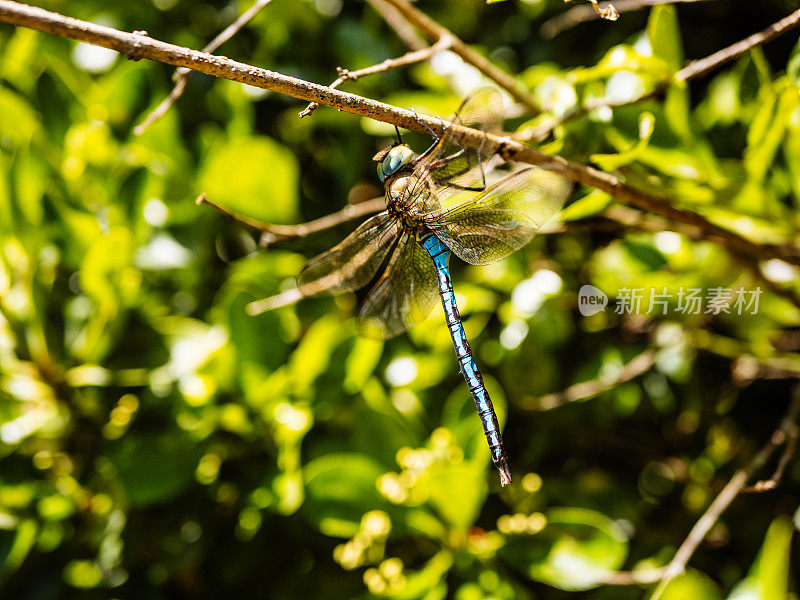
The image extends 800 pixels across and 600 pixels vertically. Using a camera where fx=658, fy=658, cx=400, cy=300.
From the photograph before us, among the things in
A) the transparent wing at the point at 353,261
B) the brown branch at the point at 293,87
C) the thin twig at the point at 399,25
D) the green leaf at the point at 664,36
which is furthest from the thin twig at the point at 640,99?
the thin twig at the point at 399,25

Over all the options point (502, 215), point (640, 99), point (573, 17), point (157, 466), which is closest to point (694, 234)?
point (640, 99)

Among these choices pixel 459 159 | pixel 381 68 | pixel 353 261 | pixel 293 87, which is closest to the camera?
pixel 293 87

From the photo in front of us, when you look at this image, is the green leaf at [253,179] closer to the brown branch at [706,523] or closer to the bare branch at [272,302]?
the bare branch at [272,302]

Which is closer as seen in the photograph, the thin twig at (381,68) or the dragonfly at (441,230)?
the thin twig at (381,68)

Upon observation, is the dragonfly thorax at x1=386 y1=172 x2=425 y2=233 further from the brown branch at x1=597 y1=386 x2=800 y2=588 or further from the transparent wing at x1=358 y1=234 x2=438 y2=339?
the brown branch at x1=597 y1=386 x2=800 y2=588

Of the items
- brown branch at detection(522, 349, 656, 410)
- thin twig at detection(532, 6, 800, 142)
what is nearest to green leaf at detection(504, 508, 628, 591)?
brown branch at detection(522, 349, 656, 410)

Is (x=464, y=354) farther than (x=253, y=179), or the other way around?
(x=253, y=179)

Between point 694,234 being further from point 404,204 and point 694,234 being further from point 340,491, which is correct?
point 340,491
